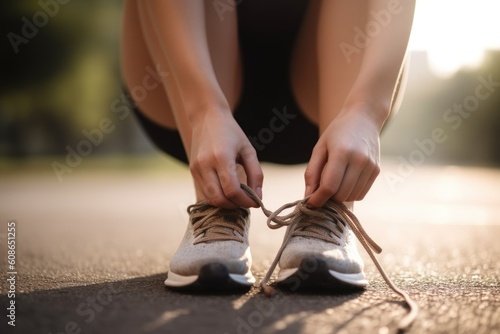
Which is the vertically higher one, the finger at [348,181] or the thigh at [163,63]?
the thigh at [163,63]

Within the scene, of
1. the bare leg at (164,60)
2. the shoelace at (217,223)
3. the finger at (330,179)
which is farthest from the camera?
the bare leg at (164,60)

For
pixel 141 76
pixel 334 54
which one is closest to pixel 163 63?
pixel 141 76

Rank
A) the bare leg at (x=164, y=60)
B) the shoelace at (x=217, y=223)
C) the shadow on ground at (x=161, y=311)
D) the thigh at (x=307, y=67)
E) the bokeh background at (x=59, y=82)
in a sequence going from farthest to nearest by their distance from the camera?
the bokeh background at (x=59, y=82) → the thigh at (x=307, y=67) → the bare leg at (x=164, y=60) → the shoelace at (x=217, y=223) → the shadow on ground at (x=161, y=311)

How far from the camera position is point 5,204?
3707 mm

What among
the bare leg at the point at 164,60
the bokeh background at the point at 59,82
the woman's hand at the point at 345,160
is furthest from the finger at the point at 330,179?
the bokeh background at the point at 59,82

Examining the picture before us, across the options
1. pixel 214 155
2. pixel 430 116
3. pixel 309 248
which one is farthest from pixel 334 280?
pixel 430 116

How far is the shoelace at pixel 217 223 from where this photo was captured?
1095mm

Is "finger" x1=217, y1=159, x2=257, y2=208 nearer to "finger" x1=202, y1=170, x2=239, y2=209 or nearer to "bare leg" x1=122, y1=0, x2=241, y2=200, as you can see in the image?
"finger" x1=202, y1=170, x2=239, y2=209

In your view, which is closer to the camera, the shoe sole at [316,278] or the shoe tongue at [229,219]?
the shoe sole at [316,278]

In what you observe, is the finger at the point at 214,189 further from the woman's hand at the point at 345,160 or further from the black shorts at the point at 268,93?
the black shorts at the point at 268,93

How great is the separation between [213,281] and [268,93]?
0.68 metres

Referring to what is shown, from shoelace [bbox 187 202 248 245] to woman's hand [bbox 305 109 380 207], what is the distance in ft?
0.51

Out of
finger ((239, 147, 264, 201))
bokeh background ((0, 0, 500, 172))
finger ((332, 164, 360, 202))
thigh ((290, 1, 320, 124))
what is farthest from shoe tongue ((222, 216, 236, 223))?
bokeh background ((0, 0, 500, 172))

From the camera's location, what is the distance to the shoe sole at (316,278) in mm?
1001
